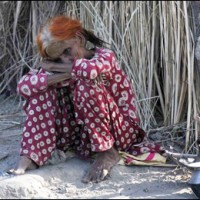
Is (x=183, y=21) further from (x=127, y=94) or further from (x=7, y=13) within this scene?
(x=7, y=13)

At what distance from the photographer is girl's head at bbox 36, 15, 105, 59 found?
2.31m

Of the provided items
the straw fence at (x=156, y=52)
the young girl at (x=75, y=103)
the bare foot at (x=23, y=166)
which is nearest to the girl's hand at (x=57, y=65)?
the young girl at (x=75, y=103)

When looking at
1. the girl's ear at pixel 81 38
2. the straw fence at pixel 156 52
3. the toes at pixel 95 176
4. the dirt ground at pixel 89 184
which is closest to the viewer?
the dirt ground at pixel 89 184

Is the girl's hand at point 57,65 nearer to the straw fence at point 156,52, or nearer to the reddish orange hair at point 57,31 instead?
the reddish orange hair at point 57,31

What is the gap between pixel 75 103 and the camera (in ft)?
7.52

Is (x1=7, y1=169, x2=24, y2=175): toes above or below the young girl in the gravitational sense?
below

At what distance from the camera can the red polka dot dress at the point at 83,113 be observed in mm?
2252

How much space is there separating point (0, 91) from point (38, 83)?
124 cm

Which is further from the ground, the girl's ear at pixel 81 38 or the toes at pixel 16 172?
the girl's ear at pixel 81 38

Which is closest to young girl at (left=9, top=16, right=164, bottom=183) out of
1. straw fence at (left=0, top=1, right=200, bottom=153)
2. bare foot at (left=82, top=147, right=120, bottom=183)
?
bare foot at (left=82, top=147, right=120, bottom=183)

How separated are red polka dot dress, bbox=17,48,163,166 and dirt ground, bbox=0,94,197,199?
0.26ft

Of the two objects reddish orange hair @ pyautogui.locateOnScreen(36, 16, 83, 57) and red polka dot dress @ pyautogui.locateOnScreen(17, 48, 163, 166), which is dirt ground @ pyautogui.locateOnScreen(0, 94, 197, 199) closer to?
red polka dot dress @ pyautogui.locateOnScreen(17, 48, 163, 166)

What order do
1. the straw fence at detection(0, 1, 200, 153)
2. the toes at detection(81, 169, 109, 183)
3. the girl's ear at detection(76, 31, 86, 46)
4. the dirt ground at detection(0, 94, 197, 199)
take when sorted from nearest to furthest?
the dirt ground at detection(0, 94, 197, 199) → the toes at detection(81, 169, 109, 183) → the girl's ear at detection(76, 31, 86, 46) → the straw fence at detection(0, 1, 200, 153)

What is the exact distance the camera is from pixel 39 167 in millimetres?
2361
